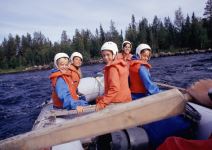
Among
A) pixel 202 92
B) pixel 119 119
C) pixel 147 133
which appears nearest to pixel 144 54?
pixel 147 133

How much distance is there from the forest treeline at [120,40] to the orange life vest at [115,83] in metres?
74.0

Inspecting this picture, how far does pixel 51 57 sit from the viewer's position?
108m

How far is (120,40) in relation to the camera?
108 metres

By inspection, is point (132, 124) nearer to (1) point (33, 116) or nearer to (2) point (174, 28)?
(1) point (33, 116)

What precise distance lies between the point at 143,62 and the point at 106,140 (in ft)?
9.64

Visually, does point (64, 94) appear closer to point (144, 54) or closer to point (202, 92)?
point (144, 54)

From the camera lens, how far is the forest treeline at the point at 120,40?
81588mm

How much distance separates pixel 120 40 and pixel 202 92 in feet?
351

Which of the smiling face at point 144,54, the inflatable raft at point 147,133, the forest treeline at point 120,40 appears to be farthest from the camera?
the forest treeline at point 120,40

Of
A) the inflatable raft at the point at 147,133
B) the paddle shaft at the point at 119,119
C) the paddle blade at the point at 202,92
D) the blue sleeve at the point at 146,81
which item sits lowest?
the inflatable raft at the point at 147,133

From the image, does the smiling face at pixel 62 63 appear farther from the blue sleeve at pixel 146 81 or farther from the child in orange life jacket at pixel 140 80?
the blue sleeve at pixel 146 81

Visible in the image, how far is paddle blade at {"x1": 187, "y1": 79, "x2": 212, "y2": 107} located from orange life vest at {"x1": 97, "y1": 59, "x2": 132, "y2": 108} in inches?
137

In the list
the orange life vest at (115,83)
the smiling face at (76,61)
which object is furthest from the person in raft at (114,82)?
the smiling face at (76,61)

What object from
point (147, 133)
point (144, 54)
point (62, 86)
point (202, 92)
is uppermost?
point (144, 54)
